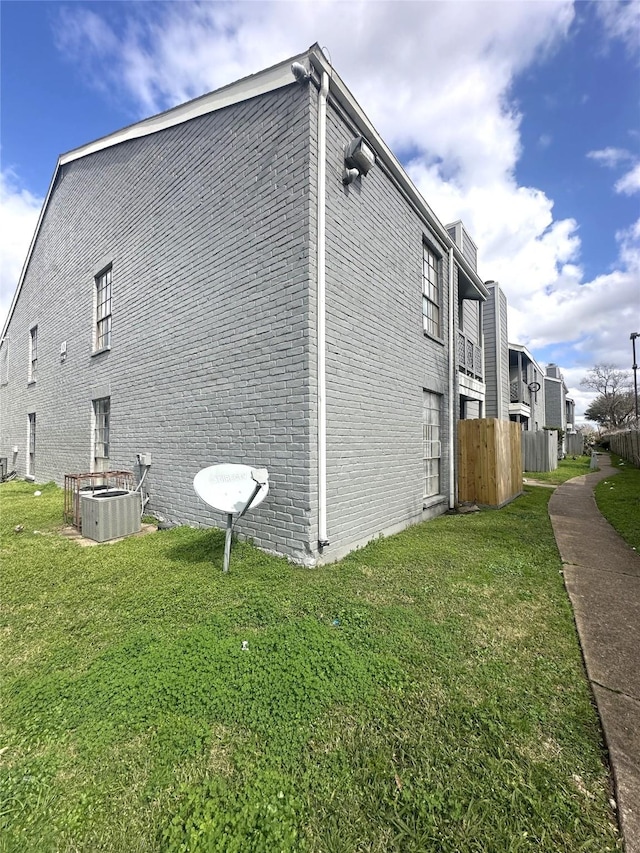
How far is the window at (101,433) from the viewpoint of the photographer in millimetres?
8641

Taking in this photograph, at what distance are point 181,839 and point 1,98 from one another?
863 cm

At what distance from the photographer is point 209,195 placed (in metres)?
5.88

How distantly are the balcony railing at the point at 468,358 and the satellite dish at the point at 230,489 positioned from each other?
694cm

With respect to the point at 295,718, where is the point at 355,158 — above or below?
above

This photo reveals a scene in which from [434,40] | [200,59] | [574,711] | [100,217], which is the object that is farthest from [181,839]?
[100,217]

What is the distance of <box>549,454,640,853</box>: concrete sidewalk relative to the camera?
1769 mm

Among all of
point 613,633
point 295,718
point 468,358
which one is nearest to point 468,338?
point 468,358

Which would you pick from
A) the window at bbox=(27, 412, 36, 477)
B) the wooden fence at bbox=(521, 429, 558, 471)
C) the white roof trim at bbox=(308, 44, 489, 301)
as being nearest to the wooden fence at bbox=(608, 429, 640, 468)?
the wooden fence at bbox=(521, 429, 558, 471)

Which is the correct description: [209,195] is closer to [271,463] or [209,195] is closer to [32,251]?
[271,463]

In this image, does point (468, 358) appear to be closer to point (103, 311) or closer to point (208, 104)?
point (208, 104)

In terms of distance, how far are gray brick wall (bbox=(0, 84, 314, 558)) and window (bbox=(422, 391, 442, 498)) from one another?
3.81m

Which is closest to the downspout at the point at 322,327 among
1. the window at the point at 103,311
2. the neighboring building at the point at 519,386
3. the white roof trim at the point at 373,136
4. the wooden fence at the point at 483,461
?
the white roof trim at the point at 373,136

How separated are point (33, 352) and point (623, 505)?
1817cm

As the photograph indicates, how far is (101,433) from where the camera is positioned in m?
8.91
